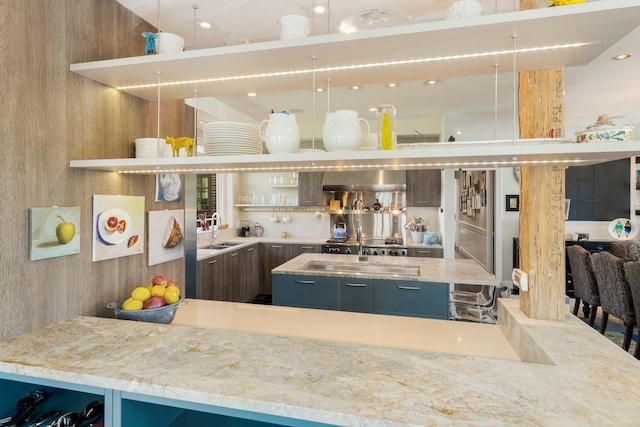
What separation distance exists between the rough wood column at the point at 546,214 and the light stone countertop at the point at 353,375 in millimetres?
116

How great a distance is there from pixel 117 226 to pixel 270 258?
3.76 meters

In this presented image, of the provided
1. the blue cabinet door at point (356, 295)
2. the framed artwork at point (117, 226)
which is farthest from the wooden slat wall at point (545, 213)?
the framed artwork at point (117, 226)

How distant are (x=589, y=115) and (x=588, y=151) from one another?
18.9 ft

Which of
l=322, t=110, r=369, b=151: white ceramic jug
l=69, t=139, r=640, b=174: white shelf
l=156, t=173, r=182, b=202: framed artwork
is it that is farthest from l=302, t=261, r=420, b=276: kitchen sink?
l=322, t=110, r=369, b=151: white ceramic jug

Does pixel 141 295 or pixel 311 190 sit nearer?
pixel 141 295

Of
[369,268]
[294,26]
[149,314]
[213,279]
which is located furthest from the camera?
[213,279]

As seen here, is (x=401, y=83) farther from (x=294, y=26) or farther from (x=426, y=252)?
(x=294, y=26)

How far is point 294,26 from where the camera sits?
1.34m

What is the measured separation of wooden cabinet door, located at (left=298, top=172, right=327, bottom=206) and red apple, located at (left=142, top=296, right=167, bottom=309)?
4113 mm

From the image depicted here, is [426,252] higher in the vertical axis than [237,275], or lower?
higher

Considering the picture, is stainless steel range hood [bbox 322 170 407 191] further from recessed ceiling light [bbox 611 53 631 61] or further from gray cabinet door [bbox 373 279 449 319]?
recessed ceiling light [bbox 611 53 631 61]

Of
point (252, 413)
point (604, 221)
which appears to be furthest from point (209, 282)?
point (604, 221)

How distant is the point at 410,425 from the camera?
2.58 ft

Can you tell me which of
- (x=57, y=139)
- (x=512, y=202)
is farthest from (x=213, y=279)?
(x=512, y=202)
